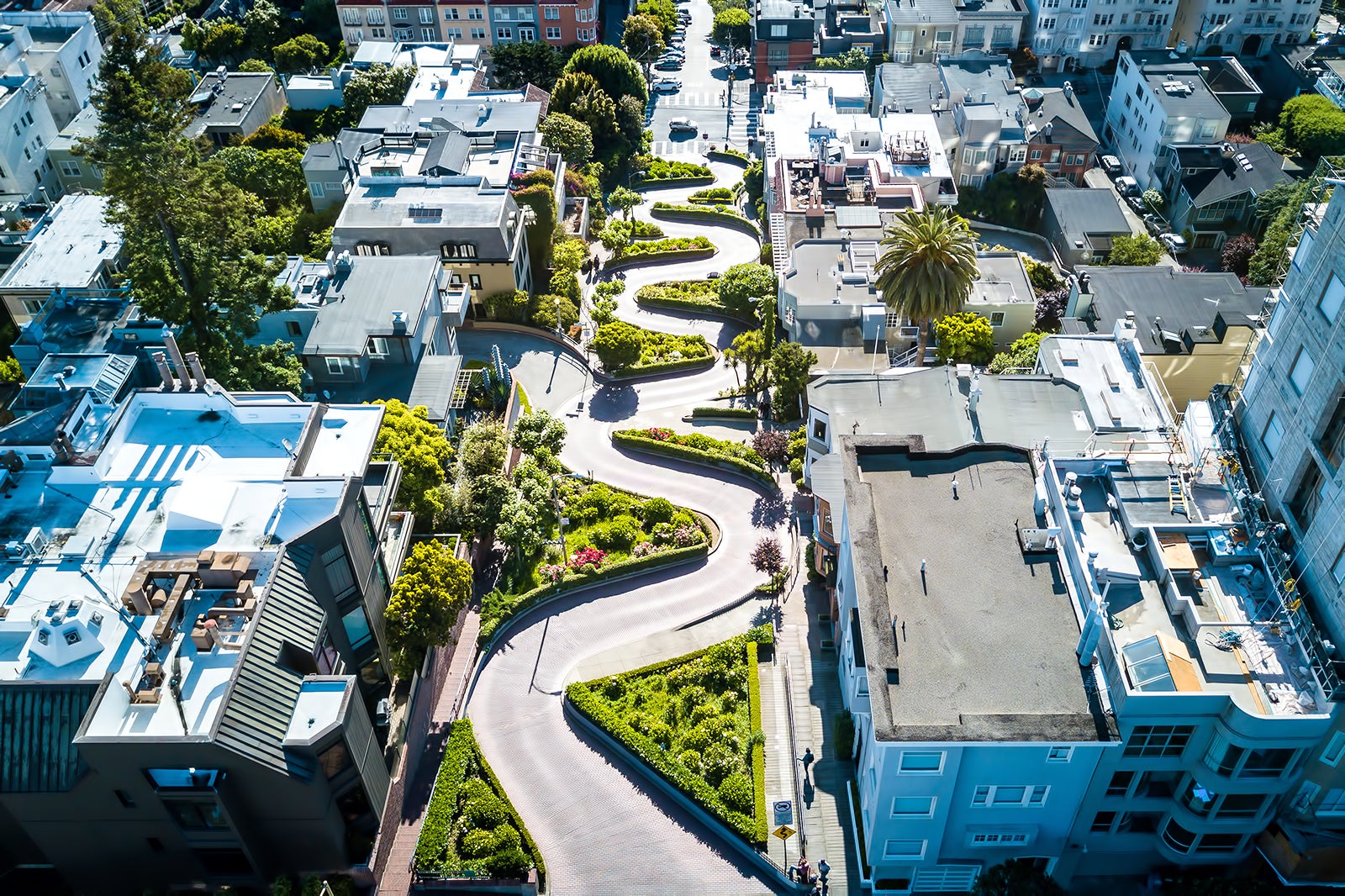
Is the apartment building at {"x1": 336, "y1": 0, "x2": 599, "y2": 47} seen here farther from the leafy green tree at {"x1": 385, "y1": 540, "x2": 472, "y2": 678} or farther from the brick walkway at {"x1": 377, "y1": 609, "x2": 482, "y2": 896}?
the leafy green tree at {"x1": 385, "y1": 540, "x2": 472, "y2": 678}

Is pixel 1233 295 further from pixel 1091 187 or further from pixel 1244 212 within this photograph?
A: pixel 1091 187

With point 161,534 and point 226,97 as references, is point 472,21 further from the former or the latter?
point 161,534

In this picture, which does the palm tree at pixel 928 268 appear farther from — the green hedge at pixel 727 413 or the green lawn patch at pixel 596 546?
the green lawn patch at pixel 596 546

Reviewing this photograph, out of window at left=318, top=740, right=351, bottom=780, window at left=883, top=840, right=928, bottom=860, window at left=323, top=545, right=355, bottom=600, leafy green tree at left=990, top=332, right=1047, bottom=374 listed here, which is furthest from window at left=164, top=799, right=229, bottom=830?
leafy green tree at left=990, top=332, right=1047, bottom=374

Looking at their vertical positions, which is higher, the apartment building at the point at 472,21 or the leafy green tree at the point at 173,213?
the leafy green tree at the point at 173,213

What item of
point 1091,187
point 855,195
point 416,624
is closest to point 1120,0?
point 1091,187

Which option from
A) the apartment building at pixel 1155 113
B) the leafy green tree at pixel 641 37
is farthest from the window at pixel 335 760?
the leafy green tree at pixel 641 37
